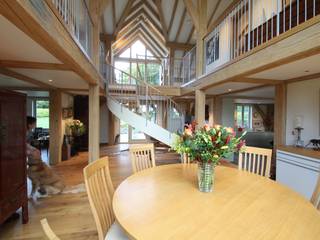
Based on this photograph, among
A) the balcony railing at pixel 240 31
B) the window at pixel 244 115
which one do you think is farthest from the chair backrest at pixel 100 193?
the window at pixel 244 115

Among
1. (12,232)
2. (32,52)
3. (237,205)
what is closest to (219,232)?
(237,205)

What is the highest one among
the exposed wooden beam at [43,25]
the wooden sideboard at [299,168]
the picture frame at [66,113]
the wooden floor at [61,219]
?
the exposed wooden beam at [43,25]

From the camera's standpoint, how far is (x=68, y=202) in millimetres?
3166

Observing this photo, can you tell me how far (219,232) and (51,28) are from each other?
203cm

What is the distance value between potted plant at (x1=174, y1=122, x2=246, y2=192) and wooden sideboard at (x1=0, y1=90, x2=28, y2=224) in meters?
2.14

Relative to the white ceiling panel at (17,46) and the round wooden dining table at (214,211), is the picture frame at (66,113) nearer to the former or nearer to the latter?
the white ceiling panel at (17,46)

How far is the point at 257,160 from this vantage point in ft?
8.19

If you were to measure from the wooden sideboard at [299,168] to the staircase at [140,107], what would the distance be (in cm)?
212

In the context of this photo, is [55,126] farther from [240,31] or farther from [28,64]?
[240,31]

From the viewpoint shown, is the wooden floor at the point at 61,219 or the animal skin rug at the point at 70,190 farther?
the animal skin rug at the point at 70,190

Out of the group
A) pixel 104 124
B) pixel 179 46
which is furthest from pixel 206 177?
pixel 179 46

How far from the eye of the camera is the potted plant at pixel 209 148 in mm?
1542

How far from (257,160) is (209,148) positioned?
4.31 ft

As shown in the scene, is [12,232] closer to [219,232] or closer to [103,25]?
[219,232]
